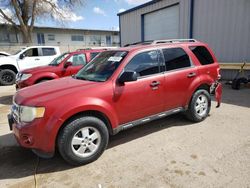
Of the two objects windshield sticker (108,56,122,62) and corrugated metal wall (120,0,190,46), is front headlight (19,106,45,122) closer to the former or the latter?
windshield sticker (108,56,122,62)

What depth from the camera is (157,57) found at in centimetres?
402

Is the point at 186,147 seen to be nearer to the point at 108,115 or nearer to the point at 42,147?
the point at 108,115

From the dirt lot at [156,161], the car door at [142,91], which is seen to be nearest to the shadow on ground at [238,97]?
the dirt lot at [156,161]

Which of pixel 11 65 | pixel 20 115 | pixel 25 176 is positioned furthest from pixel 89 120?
pixel 11 65

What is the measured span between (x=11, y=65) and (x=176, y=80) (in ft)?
32.4

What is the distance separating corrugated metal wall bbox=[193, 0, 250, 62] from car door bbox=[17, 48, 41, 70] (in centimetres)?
870

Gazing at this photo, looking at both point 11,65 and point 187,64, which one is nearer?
point 187,64

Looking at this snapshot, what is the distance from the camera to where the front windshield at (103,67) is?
3.60 meters

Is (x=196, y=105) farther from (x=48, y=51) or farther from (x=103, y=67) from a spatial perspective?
(x=48, y=51)

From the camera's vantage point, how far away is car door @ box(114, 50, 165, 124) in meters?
3.47

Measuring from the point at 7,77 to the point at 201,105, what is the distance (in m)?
10.2

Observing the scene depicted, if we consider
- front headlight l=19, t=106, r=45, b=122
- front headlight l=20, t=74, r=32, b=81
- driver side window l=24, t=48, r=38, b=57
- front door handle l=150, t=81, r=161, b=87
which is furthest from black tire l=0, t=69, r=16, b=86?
front door handle l=150, t=81, r=161, b=87

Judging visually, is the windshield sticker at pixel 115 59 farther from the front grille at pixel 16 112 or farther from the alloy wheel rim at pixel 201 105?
the alloy wheel rim at pixel 201 105

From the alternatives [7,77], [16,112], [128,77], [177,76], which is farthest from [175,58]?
[7,77]
